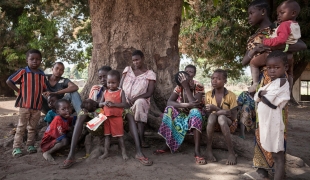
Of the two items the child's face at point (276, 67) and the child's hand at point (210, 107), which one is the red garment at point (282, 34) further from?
the child's hand at point (210, 107)

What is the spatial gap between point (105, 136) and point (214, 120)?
1.39 m

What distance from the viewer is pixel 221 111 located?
3.63 metres

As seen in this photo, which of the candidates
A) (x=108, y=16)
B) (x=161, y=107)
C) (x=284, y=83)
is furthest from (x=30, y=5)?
(x=284, y=83)

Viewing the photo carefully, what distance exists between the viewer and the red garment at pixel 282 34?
9.11 ft

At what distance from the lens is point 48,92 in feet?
13.9

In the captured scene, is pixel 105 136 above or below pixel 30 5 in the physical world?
below

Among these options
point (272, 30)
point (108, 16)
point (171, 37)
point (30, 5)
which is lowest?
point (272, 30)

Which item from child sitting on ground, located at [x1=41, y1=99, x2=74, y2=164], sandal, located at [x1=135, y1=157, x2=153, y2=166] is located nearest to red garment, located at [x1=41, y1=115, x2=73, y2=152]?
child sitting on ground, located at [x1=41, y1=99, x2=74, y2=164]

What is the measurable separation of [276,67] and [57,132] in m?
2.78

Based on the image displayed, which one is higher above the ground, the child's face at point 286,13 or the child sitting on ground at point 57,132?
the child's face at point 286,13

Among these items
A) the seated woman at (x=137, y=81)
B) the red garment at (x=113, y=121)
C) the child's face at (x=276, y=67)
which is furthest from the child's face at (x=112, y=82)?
the child's face at (x=276, y=67)

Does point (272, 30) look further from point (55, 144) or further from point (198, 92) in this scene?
point (55, 144)

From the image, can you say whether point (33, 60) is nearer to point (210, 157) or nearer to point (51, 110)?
point (51, 110)

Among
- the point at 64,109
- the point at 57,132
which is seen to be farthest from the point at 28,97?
the point at 57,132
